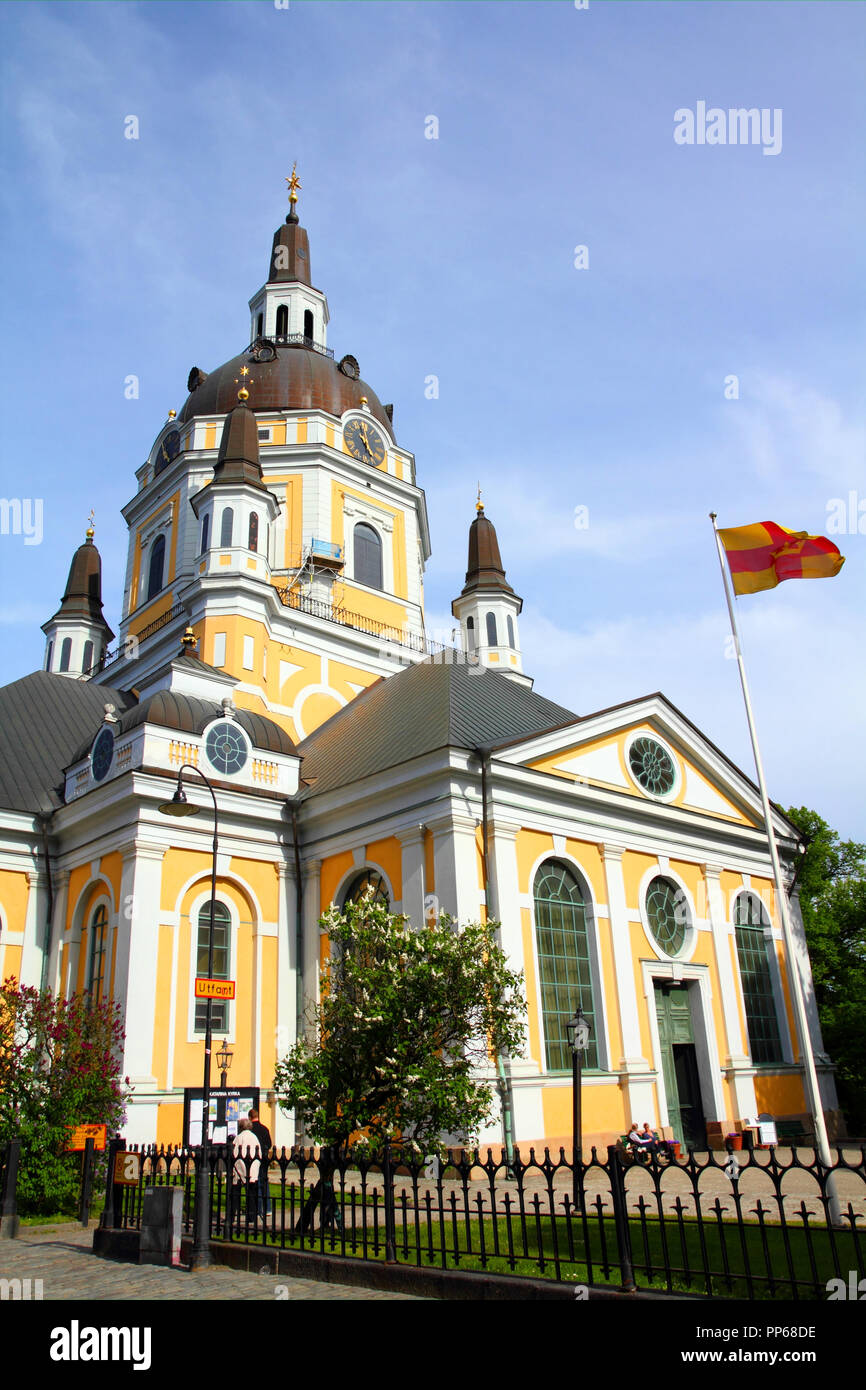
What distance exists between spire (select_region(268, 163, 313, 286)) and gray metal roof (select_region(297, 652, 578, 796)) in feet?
62.7

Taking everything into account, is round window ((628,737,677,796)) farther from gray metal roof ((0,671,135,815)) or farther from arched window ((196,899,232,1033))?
gray metal roof ((0,671,135,815))

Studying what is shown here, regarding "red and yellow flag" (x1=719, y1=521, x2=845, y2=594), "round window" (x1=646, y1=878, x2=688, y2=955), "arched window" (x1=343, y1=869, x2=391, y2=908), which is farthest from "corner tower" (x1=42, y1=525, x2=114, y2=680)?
"red and yellow flag" (x1=719, y1=521, x2=845, y2=594)

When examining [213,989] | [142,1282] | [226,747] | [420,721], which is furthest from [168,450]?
[142,1282]

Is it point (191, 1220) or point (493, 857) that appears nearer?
point (191, 1220)

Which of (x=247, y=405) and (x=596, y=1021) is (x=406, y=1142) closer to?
(x=596, y=1021)

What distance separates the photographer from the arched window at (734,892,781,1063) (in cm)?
2508

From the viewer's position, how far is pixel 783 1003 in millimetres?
26297

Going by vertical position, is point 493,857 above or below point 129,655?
below

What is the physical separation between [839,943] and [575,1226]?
26.0 meters

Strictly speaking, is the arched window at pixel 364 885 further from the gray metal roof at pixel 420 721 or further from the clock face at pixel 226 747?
the clock face at pixel 226 747

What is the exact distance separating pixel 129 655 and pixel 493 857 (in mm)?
16568

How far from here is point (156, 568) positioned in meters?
34.4
